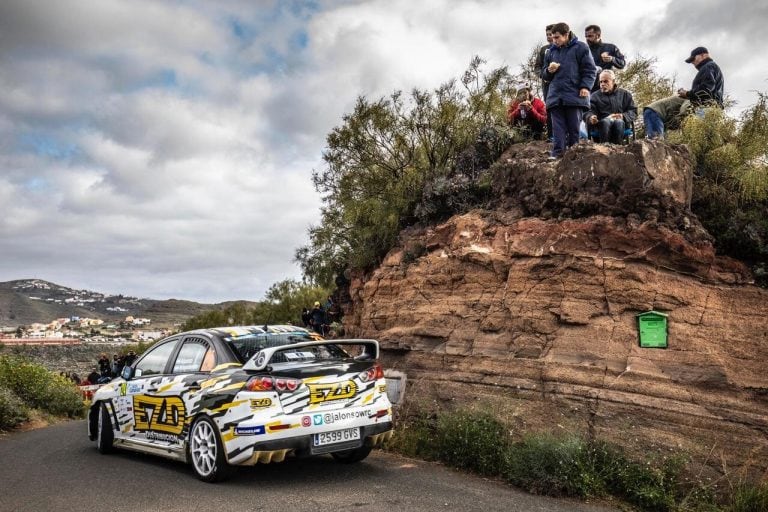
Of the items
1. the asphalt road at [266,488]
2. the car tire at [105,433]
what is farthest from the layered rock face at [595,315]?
the car tire at [105,433]

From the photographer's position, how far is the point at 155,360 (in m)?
8.76

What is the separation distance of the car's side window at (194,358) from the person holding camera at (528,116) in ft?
23.3

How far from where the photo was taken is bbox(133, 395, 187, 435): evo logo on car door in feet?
25.2

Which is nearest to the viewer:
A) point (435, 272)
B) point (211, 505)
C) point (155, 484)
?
point (211, 505)

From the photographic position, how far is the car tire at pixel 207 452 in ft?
22.6

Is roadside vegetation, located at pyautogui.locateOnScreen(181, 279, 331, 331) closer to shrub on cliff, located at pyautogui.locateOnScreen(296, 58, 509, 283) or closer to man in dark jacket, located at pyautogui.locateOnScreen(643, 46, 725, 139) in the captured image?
shrub on cliff, located at pyautogui.locateOnScreen(296, 58, 509, 283)

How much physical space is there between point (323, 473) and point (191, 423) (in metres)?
1.63

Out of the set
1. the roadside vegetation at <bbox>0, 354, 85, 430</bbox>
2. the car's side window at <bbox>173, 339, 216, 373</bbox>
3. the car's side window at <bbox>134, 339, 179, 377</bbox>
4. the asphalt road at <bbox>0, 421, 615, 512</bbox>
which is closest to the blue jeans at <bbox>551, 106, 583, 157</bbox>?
the asphalt road at <bbox>0, 421, 615, 512</bbox>

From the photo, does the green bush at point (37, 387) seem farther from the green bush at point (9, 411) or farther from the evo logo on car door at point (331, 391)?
the evo logo on car door at point (331, 391)

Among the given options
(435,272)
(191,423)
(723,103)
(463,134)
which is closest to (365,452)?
(191,423)

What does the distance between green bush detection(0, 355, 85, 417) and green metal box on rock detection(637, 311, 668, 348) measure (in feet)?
43.5

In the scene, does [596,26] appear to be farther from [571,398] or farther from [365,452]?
[365,452]

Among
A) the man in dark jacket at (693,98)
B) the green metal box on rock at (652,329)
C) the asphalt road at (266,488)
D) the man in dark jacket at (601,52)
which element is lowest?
the asphalt road at (266,488)

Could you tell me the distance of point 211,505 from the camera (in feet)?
20.3
